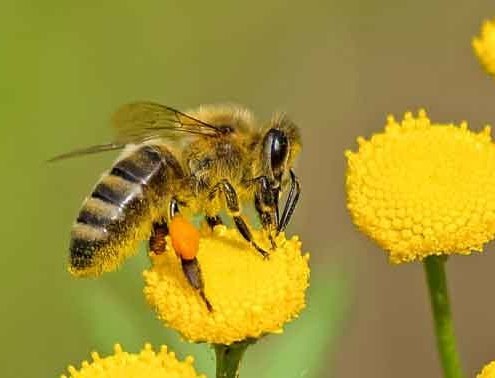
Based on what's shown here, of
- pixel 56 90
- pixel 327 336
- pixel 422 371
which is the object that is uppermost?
pixel 56 90

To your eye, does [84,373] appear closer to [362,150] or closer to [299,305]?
[299,305]

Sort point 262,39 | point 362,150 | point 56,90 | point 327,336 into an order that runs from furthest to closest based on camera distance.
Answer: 1. point 262,39
2. point 56,90
3. point 327,336
4. point 362,150

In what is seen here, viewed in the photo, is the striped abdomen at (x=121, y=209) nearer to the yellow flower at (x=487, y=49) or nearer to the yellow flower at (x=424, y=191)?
the yellow flower at (x=424, y=191)

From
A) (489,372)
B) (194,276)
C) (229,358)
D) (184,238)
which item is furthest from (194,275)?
(489,372)

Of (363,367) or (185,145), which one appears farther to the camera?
(363,367)

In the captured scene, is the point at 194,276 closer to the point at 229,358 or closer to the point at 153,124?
the point at 229,358

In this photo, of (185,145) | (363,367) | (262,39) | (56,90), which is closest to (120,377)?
(185,145)
